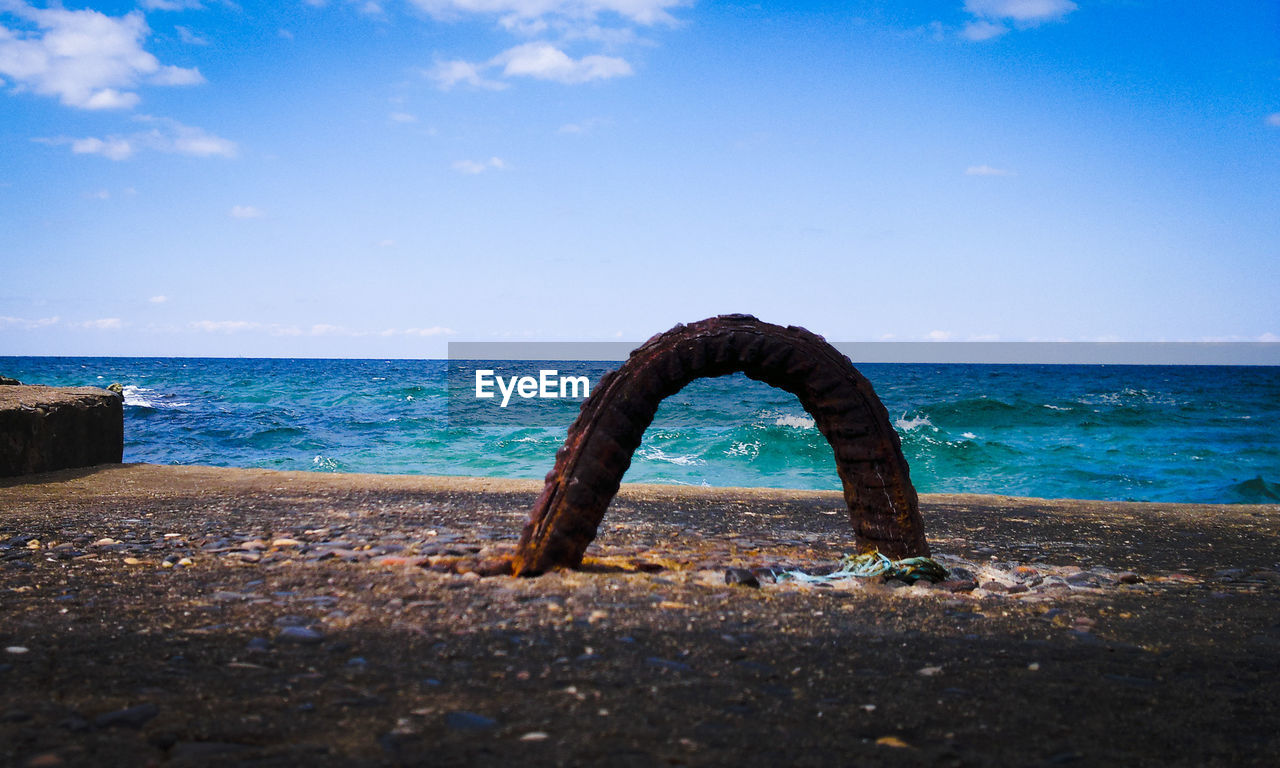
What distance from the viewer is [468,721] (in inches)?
81.7

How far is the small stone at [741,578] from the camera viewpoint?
3.74 metres

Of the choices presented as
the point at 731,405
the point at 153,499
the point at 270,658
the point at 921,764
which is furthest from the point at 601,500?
the point at 731,405

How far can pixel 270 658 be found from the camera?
2.57 metres

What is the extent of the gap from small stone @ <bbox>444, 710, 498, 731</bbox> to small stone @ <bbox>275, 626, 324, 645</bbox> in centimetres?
88

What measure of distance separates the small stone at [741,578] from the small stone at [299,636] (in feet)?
6.03

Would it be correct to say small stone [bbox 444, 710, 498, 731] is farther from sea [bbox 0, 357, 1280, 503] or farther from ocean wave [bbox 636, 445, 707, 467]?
ocean wave [bbox 636, 445, 707, 467]

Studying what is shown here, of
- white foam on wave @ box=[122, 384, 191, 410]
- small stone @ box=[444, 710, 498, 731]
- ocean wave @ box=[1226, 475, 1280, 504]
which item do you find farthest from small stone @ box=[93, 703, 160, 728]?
white foam on wave @ box=[122, 384, 191, 410]

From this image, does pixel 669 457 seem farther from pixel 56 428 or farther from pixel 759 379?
pixel 759 379

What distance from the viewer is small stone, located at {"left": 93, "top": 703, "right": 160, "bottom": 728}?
2.02 metres

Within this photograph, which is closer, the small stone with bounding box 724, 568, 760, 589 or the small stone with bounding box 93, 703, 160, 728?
the small stone with bounding box 93, 703, 160, 728

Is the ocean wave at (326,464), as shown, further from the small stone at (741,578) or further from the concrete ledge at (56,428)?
the small stone at (741,578)

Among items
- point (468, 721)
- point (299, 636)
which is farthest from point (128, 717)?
point (468, 721)

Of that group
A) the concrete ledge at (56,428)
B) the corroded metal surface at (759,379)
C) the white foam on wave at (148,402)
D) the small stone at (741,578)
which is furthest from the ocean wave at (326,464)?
the small stone at (741,578)

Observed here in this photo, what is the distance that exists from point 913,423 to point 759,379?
65.8 feet
